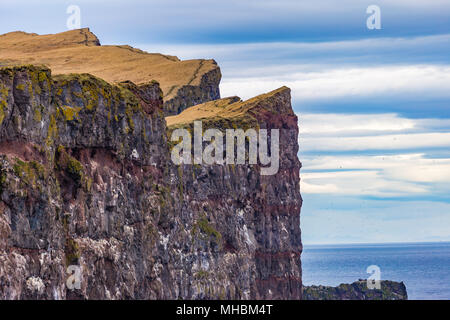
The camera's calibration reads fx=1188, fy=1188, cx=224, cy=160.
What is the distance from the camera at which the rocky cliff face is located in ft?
329

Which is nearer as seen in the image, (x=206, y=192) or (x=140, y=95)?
(x=140, y=95)

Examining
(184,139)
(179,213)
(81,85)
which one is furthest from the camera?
(184,139)

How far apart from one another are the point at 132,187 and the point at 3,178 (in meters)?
39.0

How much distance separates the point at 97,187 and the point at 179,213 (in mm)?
Answer: 38605

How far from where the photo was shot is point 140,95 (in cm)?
14500

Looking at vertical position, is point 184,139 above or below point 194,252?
above

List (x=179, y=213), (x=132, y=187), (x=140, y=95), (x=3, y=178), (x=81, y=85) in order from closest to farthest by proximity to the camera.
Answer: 1. (x=3, y=178)
2. (x=81, y=85)
3. (x=132, y=187)
4. (x=140, y=95)
5. (x=179, y=213)

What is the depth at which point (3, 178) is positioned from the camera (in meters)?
96.9

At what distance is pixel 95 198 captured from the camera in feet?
403

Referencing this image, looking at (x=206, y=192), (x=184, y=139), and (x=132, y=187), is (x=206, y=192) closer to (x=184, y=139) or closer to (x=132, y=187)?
(x=184, y=139)

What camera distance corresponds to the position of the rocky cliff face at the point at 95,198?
10019 cm

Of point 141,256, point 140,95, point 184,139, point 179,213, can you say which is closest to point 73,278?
point 141,256

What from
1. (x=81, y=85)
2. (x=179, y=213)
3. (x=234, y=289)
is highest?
(x=81, y=85)
